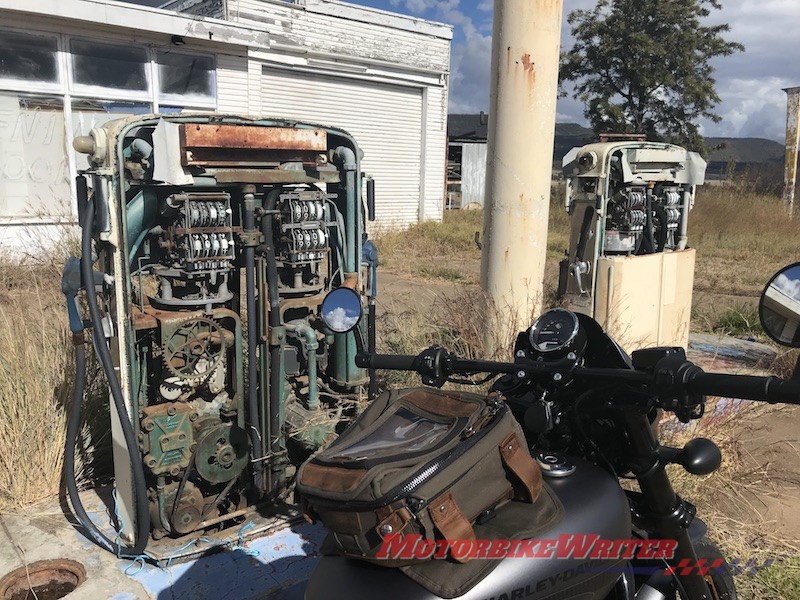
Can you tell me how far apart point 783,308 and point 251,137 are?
2422mm

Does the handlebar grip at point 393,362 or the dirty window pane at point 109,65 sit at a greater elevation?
the dirty window pane at point 109,65

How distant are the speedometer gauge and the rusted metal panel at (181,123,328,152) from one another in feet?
6.08

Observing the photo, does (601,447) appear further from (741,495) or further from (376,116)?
(376,116)

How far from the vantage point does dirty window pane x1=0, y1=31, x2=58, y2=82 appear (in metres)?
10.0

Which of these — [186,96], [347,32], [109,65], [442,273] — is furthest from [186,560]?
[347,32]

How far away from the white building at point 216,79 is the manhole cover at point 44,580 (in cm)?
527

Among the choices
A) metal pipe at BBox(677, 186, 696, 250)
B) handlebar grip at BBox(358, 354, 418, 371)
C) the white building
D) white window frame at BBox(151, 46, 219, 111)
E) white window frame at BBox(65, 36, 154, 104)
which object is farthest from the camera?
white window frame at BBox(151, 46, 219, 111)

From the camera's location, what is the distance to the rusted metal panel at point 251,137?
3.09 m

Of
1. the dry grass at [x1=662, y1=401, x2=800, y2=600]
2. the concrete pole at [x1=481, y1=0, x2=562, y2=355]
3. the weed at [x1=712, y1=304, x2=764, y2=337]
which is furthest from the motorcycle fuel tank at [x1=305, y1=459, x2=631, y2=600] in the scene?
the weed at [x1=712, y1=304, x2=764, y2=337]

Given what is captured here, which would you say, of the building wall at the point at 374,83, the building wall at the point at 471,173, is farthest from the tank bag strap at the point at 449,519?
the building wall at the point at 471,173

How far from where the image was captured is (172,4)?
1455 centimetres

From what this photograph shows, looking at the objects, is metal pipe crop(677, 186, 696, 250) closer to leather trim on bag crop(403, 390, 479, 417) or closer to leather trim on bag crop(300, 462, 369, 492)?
leather trim on bag crop(403, 390, 479, 417)

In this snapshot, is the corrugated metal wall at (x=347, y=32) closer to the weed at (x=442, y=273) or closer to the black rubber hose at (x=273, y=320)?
the weed at (x=442, y=273)

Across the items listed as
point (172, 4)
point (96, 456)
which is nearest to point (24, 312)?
point (96, 456)
